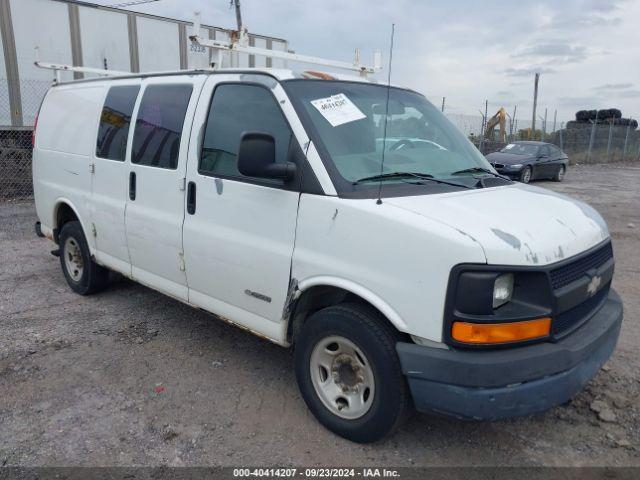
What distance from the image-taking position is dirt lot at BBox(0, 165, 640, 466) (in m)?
3.03

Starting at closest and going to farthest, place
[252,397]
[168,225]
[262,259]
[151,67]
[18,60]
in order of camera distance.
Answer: [262,259]
[252,397]
[168,225]
[18,60]
[151,67]

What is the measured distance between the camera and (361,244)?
9.34ft

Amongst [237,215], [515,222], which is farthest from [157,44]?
[515,222]

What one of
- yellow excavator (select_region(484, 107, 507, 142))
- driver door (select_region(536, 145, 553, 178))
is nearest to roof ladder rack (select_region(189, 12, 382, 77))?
driver door (select_region(536, 145, 553, 178))

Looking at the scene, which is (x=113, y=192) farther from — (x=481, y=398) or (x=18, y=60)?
(x=18, y=60)

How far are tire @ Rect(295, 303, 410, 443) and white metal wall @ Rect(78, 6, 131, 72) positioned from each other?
35.6 feet

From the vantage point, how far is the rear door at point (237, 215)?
3.26 metres

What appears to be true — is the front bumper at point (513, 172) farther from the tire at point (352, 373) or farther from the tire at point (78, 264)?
the tire at point (352, 373)

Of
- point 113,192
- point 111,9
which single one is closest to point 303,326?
point 113,192

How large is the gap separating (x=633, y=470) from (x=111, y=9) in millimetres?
12667

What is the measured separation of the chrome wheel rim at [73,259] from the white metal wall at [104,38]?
7651 mm

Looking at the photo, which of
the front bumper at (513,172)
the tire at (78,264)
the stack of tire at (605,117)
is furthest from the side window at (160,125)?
the stack of tire at (605,117)

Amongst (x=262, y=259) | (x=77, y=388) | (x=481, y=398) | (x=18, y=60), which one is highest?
(x=18, y=60)

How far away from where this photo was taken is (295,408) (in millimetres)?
3490
